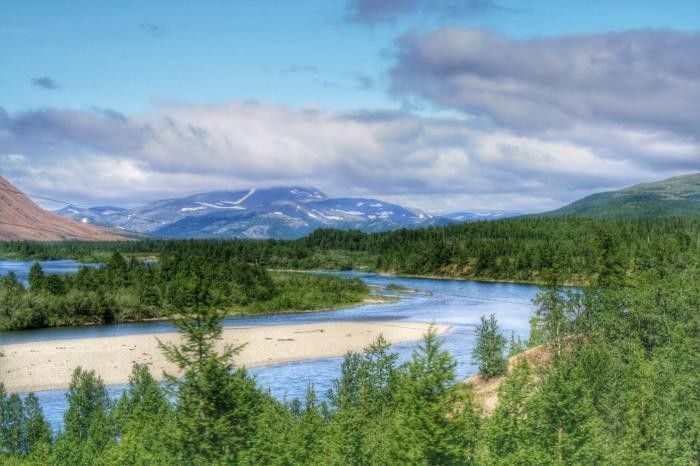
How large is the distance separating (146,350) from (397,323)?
39.8 meters

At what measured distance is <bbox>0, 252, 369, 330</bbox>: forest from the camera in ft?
348

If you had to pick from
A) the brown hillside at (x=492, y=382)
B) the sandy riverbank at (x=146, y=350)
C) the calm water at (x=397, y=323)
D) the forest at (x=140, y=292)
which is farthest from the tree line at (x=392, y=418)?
the forest at (x=140, y=292)

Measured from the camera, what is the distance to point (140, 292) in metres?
120

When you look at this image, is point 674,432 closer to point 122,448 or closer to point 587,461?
point 587,461

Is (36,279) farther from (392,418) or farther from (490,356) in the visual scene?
(392,418)

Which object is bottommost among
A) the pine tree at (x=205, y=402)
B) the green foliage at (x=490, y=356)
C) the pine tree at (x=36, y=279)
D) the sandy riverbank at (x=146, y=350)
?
the sandy riverbank at (x=146, y=350)

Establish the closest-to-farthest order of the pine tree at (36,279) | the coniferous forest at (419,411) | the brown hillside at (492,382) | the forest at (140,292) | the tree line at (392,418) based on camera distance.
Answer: the tree line at (392,418), the coniferous forest at (419,411), the brown hillside at (492,382), the forest at (140,292), the pine tree at (36,279)

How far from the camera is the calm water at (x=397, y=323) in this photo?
61.8m

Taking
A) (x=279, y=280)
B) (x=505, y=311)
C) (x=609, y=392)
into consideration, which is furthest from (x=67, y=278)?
(x=609, y=392)

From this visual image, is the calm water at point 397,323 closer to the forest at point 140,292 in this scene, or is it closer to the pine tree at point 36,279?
the forest at point 140,292

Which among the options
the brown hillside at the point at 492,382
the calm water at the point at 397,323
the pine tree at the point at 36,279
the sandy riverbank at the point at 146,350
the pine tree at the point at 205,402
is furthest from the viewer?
the pine tree at the point at 36,279

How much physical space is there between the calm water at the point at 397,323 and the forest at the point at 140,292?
4.90 meters

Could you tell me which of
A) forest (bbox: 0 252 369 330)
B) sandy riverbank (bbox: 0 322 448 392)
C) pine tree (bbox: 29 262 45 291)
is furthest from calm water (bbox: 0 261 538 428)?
pine tree (bbox: 29 262 45 291)

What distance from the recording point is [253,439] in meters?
23.9
